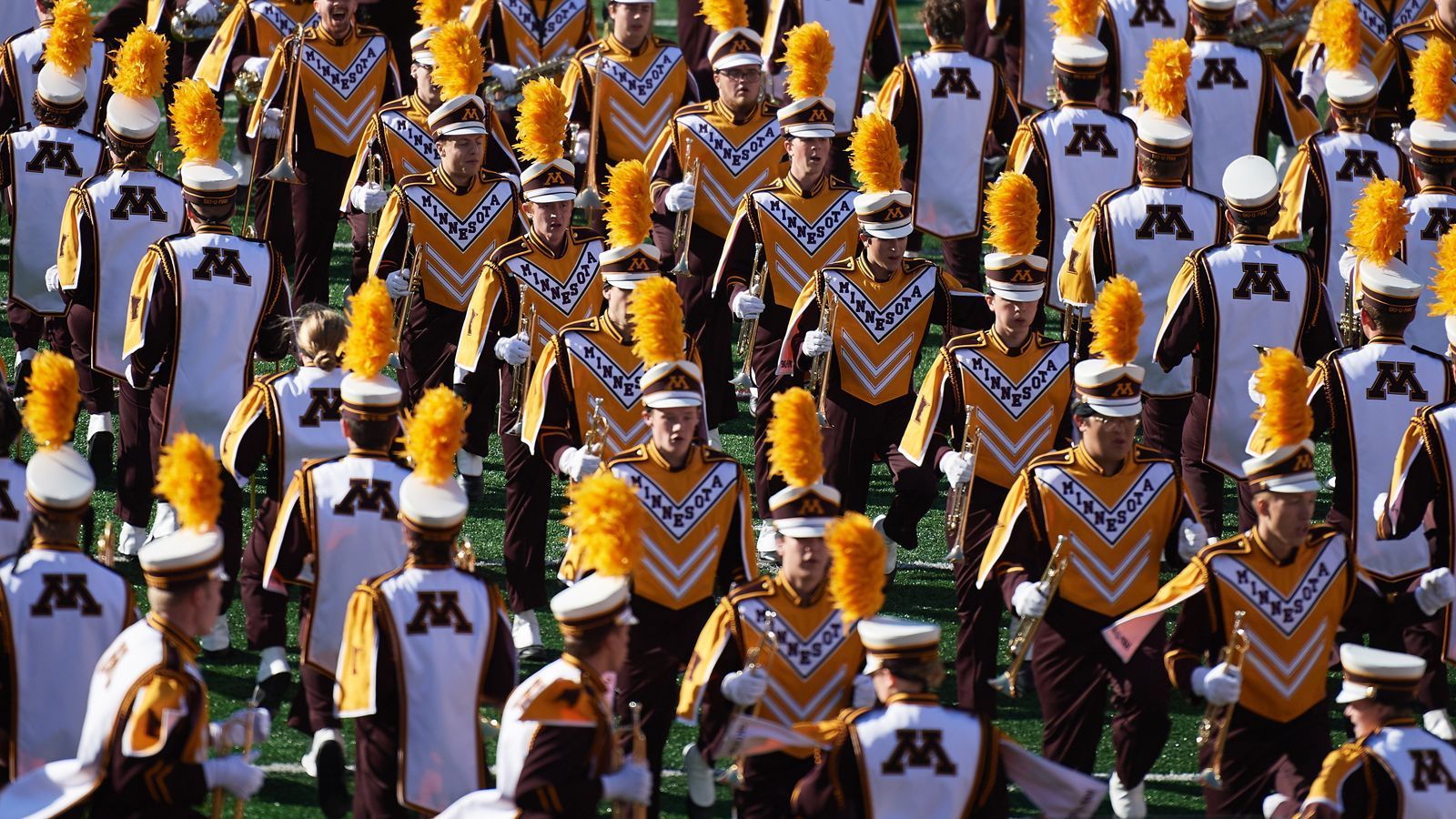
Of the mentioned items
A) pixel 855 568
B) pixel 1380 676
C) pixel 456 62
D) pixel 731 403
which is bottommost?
pixel 731 403

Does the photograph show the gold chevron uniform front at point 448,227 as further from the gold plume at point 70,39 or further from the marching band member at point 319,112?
the gold plume at point 70,39

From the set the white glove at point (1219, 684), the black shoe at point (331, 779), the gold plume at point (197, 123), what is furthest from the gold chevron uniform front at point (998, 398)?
the gold plume at point (197, 123)

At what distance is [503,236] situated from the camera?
11.1 m

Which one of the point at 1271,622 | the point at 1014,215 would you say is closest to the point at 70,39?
the point at 1014,215

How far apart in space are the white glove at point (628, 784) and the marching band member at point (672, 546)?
1.59 meters

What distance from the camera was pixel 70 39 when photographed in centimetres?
1165

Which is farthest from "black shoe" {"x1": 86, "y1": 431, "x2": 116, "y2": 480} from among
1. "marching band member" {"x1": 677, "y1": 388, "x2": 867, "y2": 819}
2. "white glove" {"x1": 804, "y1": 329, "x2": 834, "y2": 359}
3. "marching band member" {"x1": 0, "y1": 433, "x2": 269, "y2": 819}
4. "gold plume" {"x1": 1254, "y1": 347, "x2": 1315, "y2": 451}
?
"gold plume" {"x1": 1254, "y1": 347, "x2": 1315, "y2": 451}

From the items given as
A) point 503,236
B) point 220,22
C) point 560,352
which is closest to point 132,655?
point 560,352

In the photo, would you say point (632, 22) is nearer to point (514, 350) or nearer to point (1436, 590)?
point (514, 350)

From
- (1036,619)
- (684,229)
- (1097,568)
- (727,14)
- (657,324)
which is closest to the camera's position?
(1036,619)

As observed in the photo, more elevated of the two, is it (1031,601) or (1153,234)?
(1153,234)

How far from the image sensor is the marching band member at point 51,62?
38.2 ft

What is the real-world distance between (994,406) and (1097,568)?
50.5 inches

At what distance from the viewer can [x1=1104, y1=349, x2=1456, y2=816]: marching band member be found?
7.80 metres
